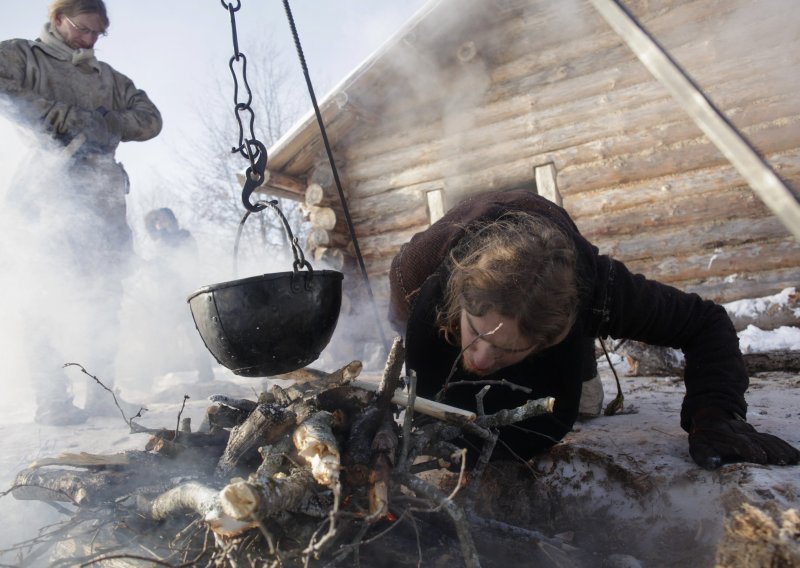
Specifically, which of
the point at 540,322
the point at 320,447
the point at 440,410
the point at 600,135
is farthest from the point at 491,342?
the point at 600,135

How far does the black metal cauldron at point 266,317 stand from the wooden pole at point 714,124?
4.09 ft

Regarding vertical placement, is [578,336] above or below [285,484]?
above

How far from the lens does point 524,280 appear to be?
69.5 inches

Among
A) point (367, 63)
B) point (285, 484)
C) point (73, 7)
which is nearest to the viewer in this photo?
point (285, 484)

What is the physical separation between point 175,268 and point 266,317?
668 centimetres

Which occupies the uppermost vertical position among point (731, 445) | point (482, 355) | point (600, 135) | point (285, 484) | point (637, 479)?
point (600, 135)

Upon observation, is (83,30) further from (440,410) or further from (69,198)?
(440,410)

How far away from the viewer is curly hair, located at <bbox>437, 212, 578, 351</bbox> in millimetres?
1756

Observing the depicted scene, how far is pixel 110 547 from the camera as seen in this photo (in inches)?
65.3

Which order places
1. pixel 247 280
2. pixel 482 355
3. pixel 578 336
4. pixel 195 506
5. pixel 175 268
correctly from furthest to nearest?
1. pixel 175 268
2. pixel 578 336
3. pixel 482 355
4. pixel 247 280
5. pixel 195 506

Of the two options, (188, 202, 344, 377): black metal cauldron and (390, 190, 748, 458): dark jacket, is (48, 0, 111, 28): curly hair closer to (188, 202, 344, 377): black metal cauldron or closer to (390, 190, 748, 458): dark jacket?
(188, 202, 344, 377): black metal cauldron

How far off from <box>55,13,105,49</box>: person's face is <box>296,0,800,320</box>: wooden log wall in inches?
101

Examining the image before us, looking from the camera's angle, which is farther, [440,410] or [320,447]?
[440,410]

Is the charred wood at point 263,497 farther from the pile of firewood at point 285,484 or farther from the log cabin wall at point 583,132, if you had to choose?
the log cabin wall at point 583,132
